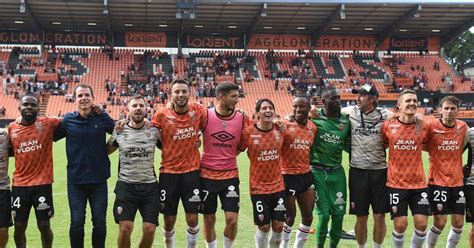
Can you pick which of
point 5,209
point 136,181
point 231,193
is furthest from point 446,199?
point 5,209

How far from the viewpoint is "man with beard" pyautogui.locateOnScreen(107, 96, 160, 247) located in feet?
21.3

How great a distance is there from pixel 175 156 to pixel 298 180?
5.47 ft

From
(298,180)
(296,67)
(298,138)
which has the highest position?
(296,67)

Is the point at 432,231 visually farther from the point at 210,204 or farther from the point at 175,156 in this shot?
the point at 175,156

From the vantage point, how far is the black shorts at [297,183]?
711 centimetres

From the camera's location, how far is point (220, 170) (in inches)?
267

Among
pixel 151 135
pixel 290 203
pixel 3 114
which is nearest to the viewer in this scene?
pixel 151 135

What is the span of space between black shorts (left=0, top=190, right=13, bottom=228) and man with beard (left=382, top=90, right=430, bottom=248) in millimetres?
4728

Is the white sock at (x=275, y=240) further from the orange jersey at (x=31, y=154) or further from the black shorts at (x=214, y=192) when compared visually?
the orange jersey at (x=31, y=154)

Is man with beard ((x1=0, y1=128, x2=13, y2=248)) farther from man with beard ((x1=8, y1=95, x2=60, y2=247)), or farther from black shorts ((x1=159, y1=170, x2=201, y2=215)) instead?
black shorts ((x1=159, y1=170, x2=201, y2=215))

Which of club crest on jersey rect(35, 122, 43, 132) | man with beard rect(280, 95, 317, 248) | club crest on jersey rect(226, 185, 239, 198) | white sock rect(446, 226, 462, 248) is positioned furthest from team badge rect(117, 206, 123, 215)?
white sock rect(446, 226, 462, 248)

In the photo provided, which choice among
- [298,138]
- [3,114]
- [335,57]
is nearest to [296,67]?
[335,57]

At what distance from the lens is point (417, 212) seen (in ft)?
21.9

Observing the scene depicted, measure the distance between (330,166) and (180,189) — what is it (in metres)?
2.07
